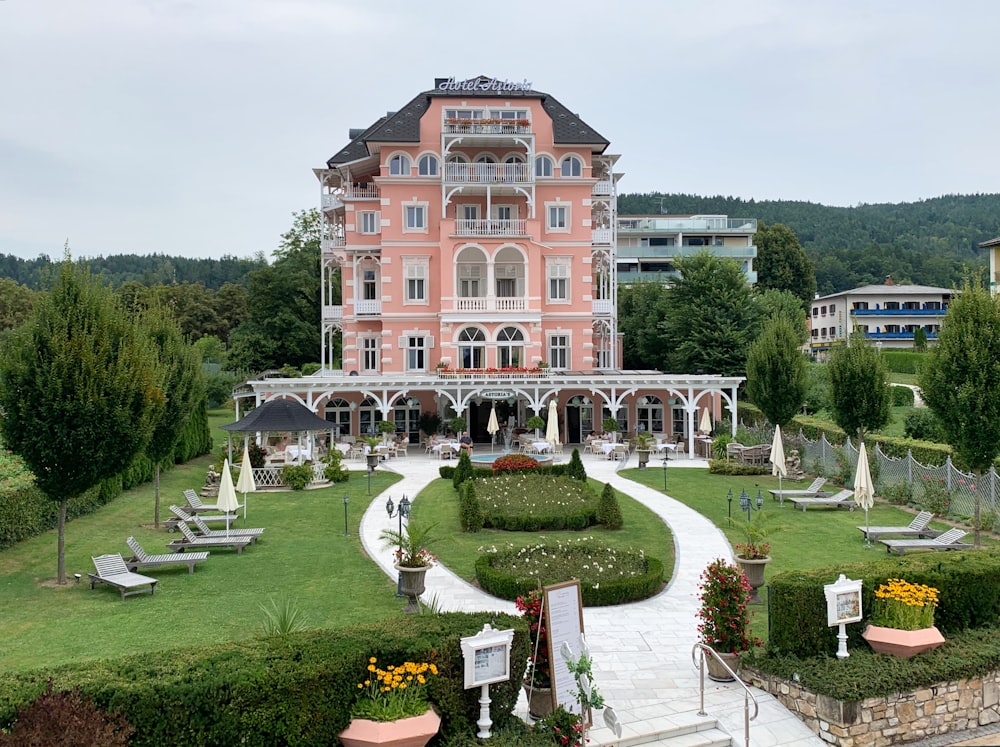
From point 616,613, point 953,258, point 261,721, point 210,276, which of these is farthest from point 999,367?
point 210,276

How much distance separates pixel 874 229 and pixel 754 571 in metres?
112

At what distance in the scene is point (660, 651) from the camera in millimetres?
10812

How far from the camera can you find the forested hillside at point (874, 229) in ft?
306

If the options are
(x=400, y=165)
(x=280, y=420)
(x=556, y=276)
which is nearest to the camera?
(x=280, y=420)

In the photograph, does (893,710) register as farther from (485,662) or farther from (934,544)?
(934,544)

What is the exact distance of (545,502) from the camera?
20.0m

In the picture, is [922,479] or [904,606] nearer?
[904,606]

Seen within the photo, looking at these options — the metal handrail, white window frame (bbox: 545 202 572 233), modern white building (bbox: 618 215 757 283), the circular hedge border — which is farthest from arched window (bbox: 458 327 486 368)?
modern white building (bbox: 618 215 757 283)

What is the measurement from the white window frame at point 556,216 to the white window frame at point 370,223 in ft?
26.5

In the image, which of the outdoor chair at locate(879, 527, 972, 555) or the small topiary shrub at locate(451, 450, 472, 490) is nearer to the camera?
the outdoor chair at locate(879, 527, 972, 555)

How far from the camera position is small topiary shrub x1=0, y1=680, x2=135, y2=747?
637cm

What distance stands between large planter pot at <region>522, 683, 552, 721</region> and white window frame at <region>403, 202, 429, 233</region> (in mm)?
30694

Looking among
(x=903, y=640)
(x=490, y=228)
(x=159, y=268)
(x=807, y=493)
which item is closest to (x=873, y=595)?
(x=903, y=640)

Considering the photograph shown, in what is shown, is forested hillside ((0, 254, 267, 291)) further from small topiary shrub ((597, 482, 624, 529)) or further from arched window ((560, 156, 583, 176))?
small topiary shrub ((597, 482, 624, 529))
